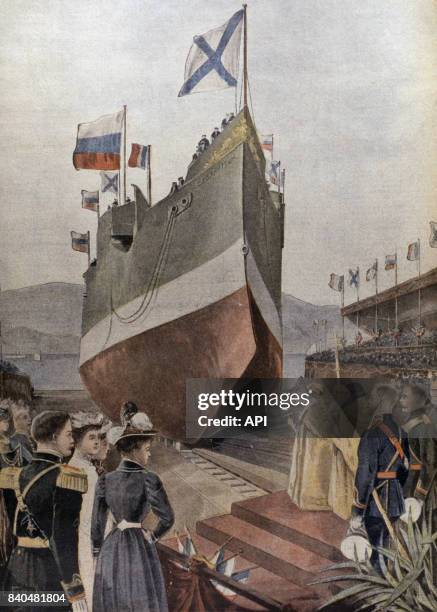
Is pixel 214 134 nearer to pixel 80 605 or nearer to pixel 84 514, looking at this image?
pixel 84 514

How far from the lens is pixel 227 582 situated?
4.23 meters

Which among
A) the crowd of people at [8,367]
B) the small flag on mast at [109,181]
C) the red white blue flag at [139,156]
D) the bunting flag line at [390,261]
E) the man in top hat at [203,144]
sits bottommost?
the crowd of people at [8,367]

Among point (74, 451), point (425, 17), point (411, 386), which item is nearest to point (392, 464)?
point (411, 386)

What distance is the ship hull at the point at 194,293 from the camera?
4.40 metres

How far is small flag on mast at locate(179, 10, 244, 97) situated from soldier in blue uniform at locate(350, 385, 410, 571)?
2.77 meters

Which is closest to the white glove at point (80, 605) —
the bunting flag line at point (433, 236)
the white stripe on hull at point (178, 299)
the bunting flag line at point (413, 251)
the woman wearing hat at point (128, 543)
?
the woman wearing hat at point (128, 543)

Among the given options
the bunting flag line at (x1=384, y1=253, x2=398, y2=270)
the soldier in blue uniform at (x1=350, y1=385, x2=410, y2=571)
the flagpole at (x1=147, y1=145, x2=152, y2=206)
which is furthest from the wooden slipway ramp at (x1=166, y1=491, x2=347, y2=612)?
the flagpole at (x1=147, y1=145, x2=152, y2=206)

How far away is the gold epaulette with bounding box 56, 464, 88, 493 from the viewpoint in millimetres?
4219

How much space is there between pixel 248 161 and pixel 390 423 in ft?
7.15

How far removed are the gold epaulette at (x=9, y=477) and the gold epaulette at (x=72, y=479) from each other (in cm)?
33

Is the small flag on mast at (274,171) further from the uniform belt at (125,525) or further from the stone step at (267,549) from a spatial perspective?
the uniform belt at (125,525)

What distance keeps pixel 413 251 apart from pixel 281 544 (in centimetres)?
237

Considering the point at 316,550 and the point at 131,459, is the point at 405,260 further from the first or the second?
the point at 131,459

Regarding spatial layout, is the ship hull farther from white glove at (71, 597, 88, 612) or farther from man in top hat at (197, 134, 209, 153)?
white glove at (71, 597, 88, 612)
